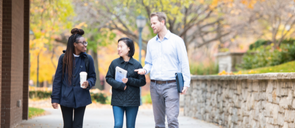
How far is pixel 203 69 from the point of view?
17234 mm

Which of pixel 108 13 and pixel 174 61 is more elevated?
pixel 108 13

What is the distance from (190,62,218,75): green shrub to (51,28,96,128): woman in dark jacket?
12602mm

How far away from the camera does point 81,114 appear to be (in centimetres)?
489

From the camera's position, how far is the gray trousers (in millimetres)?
4840

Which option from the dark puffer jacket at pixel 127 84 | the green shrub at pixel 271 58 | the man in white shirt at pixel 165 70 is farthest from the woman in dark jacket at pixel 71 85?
the green shrub at pixel 271 58

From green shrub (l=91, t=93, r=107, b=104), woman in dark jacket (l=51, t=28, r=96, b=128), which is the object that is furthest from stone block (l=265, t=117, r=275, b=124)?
green shrub (l=91, t=93, r=107, b=104)

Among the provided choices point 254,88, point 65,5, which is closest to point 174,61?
point 254,88

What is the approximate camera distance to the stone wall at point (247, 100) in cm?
541

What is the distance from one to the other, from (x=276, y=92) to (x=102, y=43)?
18640 mm

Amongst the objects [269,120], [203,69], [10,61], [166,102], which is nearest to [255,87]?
[269,120]

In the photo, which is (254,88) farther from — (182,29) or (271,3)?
(182,29)

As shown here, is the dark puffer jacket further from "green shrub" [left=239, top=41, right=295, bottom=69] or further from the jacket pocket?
"green shrub" [left=239, top=41, right=295, bottom=69]

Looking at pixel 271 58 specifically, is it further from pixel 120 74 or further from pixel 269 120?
pixel 120 74

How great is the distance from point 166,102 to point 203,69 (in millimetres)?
12585
